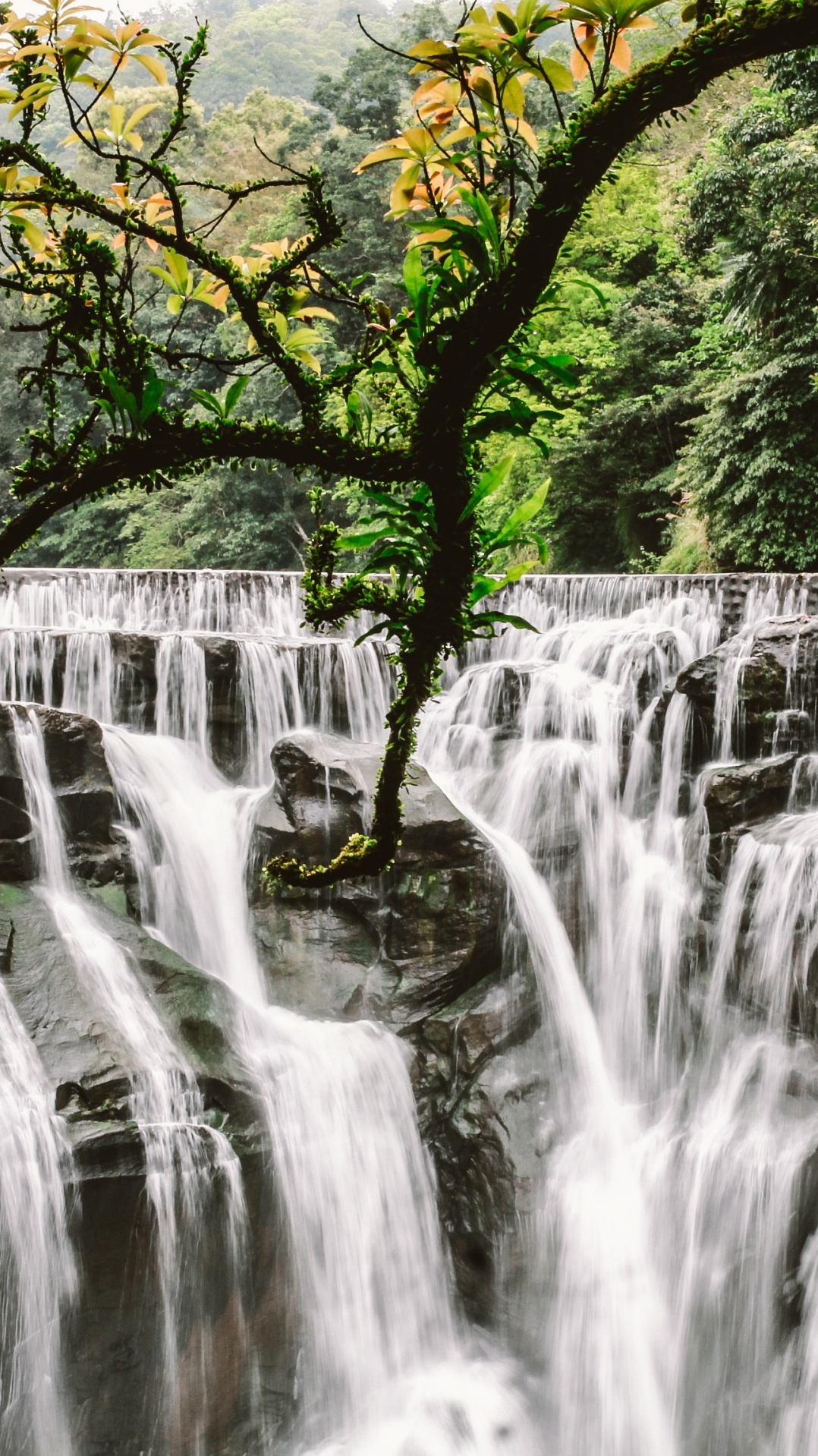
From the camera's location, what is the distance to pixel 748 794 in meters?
8.00

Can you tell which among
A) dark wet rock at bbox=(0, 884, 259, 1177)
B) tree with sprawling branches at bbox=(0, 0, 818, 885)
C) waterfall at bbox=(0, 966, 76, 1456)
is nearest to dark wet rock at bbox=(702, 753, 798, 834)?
dark wet rock at bbox=(0, 884, 259, 1177)

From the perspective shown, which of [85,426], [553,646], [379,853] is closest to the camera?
[85,426]

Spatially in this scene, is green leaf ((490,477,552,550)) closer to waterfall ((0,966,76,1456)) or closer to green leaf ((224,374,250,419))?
green leaf ((224,374,250,419))

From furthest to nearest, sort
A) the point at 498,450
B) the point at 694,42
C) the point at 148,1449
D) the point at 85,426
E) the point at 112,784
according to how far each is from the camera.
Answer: the point at 498,450
the point at 112,784
the point at 148,1449
the point at 85,426
the point at 694,42

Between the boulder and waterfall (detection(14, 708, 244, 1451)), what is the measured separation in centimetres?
70

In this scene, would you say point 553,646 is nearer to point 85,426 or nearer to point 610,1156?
point 610,1156

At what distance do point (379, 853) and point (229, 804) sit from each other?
7.29 meters

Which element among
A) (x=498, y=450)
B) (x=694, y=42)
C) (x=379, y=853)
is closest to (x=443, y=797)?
(x=379, y=853)

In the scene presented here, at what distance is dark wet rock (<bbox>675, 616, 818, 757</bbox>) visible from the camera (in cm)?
862

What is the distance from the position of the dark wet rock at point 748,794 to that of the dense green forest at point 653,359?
3055 mm

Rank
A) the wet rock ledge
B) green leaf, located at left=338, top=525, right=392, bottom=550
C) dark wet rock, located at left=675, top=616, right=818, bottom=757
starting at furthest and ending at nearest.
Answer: dark wet rock, located at left=675, top=616, right=818, bottom=757
the wet rock ledge
green leaf, located at left=338, top=525, right=392, bottom=550

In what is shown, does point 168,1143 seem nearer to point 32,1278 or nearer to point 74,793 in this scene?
point 32,1278

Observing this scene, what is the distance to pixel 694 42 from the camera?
1.42m

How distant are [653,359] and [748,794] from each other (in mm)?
15144
